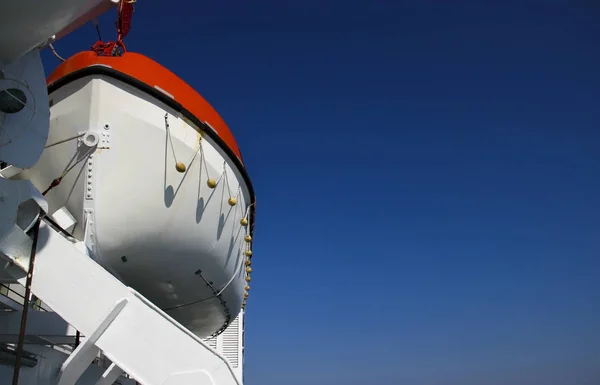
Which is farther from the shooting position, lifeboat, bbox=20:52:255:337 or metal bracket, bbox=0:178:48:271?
lifeboat, bbox=20:52:255:337

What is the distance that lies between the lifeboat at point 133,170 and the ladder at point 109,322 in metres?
0.92

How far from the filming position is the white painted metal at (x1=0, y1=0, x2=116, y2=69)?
224 cm

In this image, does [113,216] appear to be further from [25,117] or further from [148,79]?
[25,117]

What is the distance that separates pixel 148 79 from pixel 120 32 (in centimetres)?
116

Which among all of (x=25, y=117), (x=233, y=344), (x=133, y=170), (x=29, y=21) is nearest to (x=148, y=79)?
(x=133, y=170)

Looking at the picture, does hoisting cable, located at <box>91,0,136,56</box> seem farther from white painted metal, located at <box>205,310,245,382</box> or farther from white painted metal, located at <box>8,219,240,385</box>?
white painted metal, located at <box>205,310,245,382</box>

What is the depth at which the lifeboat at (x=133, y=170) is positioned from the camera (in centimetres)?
411

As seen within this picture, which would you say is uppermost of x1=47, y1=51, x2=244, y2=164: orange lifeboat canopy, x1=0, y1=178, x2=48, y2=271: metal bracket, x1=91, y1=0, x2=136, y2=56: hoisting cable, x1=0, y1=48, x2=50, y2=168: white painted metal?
x1=91, y1=0, x2=136, y2=56: hoisting cable

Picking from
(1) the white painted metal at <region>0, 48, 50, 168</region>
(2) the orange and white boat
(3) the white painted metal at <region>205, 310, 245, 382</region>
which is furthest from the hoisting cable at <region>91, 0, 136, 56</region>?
(3) the white painted metal at <region>205, 310, 245, 382</region>

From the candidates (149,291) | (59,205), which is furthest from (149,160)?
(149,291)

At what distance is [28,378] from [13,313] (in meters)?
0.63

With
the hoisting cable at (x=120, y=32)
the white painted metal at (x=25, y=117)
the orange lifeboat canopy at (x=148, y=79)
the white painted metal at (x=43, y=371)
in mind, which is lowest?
the white painted metal at (x=43, y=371)

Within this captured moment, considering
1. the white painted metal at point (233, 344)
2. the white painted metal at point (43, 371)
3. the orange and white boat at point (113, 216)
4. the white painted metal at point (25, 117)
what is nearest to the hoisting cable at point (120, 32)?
the orange and white boat at point (113, 216)

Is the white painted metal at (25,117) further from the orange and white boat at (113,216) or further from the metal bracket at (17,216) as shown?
the metal bracket at (17,216)
